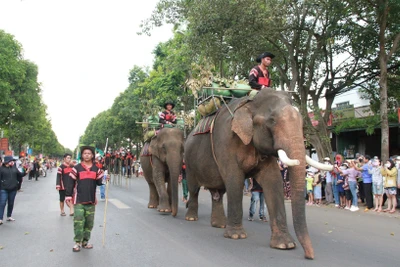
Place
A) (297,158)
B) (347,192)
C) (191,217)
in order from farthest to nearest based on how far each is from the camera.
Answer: (347,192), (191,217), (297,158)

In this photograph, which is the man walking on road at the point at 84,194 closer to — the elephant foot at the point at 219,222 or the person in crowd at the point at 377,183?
the elephant foot at the point at 219,222

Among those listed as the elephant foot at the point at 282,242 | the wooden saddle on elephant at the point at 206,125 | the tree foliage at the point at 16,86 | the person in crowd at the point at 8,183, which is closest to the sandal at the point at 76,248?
the elephant foot at the point at 282,242

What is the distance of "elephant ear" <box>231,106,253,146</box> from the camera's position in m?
7.03

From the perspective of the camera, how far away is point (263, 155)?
7.37m

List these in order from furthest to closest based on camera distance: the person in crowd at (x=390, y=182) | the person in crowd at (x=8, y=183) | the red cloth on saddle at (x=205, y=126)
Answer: the person in crowd at (x=390, y=182)
the person in crowd at (x=8, y=183)
the red cloth on saddle at (x=205, y=126)

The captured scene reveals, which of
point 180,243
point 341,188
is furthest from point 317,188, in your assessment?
point 180,243

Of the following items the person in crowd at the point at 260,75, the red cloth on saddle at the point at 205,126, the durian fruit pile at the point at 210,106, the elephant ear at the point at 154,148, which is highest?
the person in crowd at the point at 260,75

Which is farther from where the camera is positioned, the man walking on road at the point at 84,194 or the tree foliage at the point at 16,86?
the tree foliage at the point at 16,86

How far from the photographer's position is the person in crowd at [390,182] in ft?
41.7

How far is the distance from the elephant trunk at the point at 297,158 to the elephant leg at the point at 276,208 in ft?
2.43

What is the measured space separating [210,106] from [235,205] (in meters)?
2.51

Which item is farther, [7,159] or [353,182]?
[353,182]

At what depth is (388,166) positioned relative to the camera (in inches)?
508

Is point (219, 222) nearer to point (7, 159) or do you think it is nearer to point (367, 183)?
point (7, 159)
